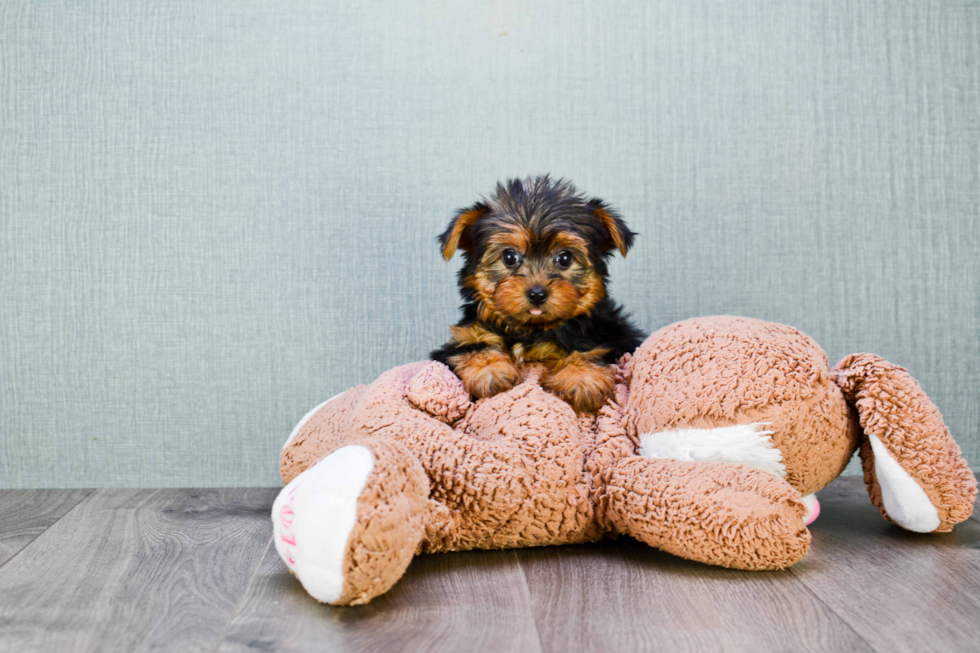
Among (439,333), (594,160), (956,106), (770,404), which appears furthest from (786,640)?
(956,106)

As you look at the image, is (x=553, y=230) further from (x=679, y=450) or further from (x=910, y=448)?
(x=910, y=448)

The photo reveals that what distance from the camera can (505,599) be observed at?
4.42 ft

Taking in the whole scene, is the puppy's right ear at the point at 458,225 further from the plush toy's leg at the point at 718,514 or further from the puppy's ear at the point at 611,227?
the plush toy's leg at the point at 718,514

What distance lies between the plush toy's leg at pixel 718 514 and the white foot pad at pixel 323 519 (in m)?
0.58

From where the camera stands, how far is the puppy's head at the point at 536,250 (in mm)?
1739

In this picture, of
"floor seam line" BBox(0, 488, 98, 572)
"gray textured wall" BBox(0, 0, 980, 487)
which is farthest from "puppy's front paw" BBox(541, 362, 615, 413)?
"floor seam line" BBox(0, 488, 98, 572)

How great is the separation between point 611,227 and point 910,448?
2.71 ft

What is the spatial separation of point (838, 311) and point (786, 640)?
5.20 feet

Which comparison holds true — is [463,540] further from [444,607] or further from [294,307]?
[294,307]

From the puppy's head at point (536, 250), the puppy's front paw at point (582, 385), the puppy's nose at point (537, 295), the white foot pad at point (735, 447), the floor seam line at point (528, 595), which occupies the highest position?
the puppy's head at point (536, 250)

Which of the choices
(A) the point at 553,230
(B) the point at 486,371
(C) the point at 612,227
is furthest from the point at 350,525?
(C) the point at 612,227

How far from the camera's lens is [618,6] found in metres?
2.44

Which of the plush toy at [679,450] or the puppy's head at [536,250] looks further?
the puppy's head at [536,250]

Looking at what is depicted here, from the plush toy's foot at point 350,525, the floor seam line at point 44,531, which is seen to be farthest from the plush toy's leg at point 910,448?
the floor seam line at point 44,531
